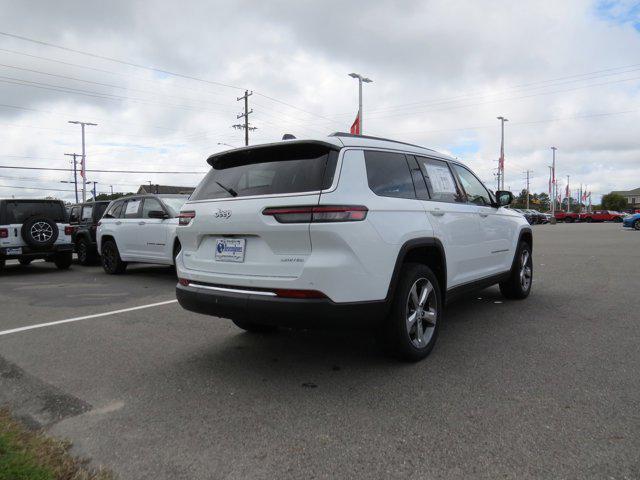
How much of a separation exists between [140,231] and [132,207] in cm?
84

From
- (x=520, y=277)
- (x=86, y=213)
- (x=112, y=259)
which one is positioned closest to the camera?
(x=520, y=277)

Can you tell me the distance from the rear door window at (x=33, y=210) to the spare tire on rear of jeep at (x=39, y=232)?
1.18 ft

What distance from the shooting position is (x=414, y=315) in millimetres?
4062

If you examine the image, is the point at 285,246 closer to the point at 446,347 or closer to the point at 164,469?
the point at 164,469

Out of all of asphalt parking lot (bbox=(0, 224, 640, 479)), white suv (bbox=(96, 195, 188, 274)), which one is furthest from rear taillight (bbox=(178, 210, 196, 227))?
white suv (bbox=(96, 195, 188, 274))

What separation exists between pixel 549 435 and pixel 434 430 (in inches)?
25.1

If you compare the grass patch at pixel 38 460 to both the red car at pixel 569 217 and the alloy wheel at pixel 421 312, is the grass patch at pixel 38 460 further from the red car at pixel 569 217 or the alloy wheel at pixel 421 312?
the red car at pixel 569 217

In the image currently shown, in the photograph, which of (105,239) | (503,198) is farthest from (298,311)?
(105,239)

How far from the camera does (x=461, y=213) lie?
16.1 feet

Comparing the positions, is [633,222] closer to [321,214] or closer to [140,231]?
[140,231]

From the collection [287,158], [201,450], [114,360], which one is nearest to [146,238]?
[114,360]

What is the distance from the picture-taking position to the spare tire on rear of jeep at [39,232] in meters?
10.9

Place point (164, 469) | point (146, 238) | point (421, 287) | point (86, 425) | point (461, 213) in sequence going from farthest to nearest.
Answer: point (146, 238), point (461, 213), point (421, 287), point (86, 425), point (164, 469)

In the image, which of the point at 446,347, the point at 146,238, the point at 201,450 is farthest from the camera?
the point at 146,238
